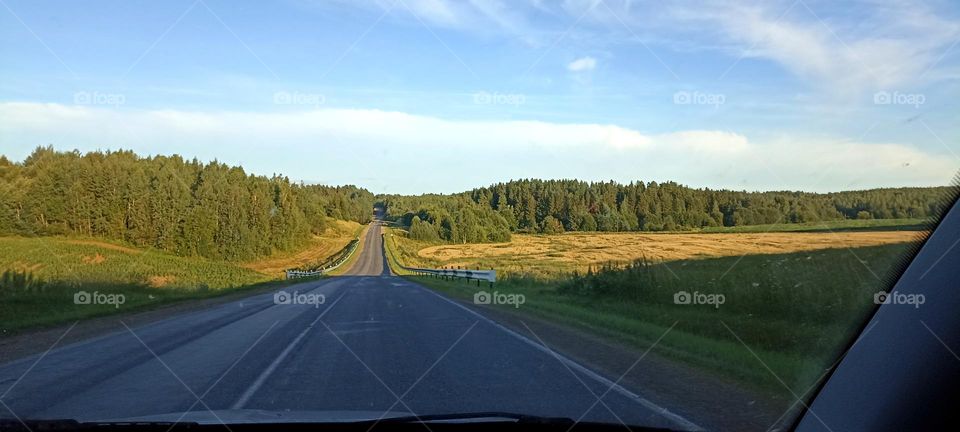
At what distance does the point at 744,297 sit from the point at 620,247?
51.7 ft

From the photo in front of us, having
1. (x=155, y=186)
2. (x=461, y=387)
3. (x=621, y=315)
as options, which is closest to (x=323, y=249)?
(x=155, y=186)

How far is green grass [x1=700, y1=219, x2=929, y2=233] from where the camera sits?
433 cm

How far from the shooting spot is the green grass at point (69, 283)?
20859mm

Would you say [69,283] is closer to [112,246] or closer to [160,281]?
[160,281]

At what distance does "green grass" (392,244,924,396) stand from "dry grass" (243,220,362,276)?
63.5 metres

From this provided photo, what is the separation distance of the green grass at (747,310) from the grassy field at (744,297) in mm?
26

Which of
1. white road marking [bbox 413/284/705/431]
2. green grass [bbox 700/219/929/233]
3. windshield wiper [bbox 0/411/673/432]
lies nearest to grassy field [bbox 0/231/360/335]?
white road marking [bbox 413/284/705/431]

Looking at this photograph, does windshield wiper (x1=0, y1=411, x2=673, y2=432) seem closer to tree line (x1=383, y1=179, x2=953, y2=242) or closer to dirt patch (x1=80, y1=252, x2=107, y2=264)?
tree line (x1=383, y1=179, x2=953, y2=242)

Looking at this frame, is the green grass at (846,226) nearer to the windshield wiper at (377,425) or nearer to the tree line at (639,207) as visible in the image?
the tree line at (639,207)

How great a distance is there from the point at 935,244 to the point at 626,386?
524 cm

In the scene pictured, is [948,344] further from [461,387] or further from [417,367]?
[417,367]

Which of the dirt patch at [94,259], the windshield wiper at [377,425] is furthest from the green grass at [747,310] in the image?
the dirt patch at [94,259]

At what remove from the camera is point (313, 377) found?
903 cm

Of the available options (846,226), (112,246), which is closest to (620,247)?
(846,226)
